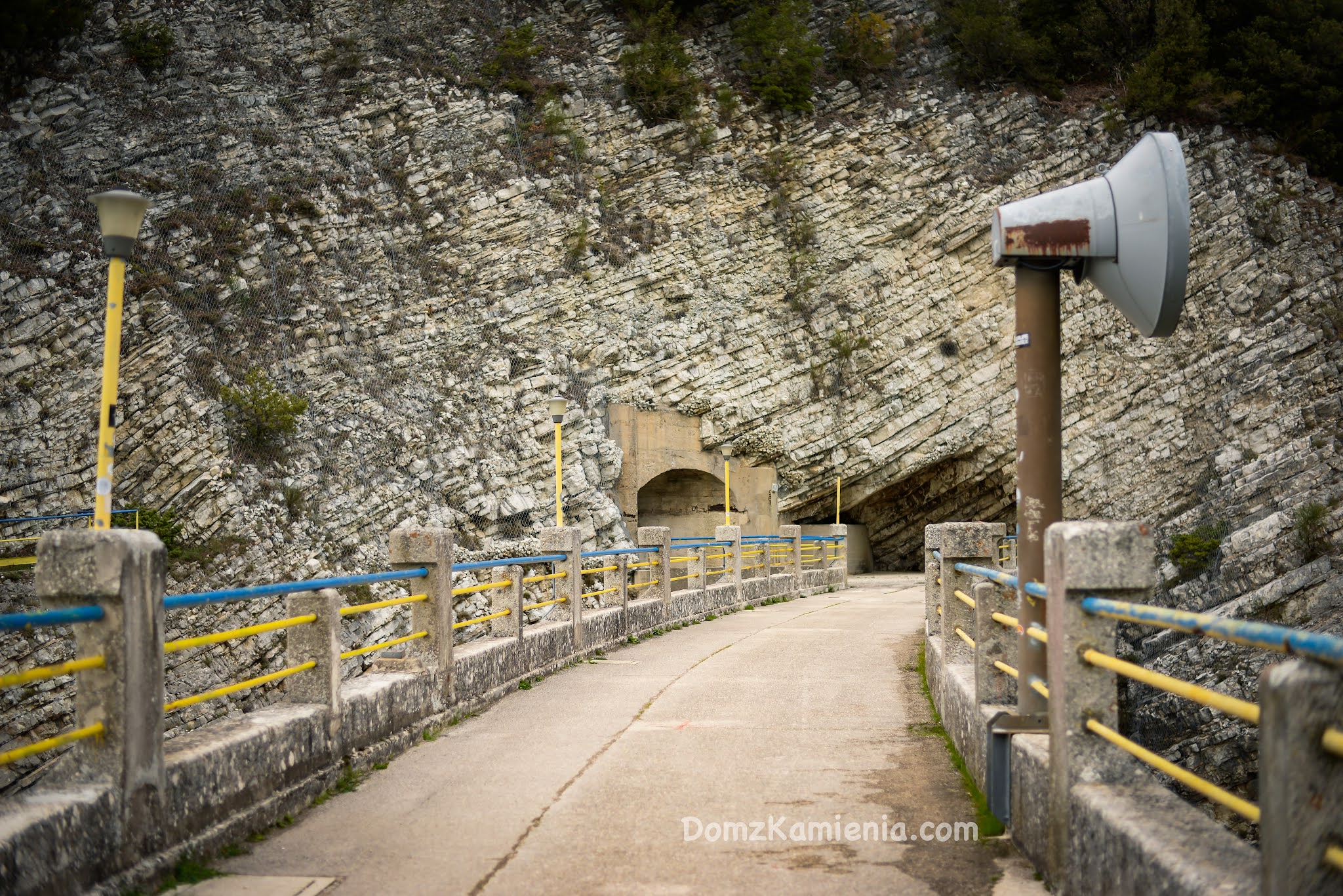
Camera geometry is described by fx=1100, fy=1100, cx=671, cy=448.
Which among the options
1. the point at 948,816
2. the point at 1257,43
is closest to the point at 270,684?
the point at 948,816

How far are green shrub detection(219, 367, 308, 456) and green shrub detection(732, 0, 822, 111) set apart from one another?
787 inches

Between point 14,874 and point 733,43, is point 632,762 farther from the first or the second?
point 733,43

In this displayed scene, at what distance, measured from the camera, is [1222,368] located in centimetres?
3272

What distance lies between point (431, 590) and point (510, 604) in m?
2.07

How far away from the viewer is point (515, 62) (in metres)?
34.9

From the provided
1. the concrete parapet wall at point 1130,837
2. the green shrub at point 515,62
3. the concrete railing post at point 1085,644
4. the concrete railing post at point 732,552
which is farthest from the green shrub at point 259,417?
the concrete railing post at point 1085,644

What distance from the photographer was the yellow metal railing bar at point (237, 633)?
4.75m

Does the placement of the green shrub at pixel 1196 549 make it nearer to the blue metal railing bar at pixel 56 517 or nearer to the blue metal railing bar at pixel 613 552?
the blue metal railing bar at pixel 613 552

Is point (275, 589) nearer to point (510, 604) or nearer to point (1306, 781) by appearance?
point (510, 604)

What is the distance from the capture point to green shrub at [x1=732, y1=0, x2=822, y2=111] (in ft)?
119

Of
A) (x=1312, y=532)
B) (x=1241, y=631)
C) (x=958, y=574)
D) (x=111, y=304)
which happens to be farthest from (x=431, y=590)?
(x=1312, y=532)

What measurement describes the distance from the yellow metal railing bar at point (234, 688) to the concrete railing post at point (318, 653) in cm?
6

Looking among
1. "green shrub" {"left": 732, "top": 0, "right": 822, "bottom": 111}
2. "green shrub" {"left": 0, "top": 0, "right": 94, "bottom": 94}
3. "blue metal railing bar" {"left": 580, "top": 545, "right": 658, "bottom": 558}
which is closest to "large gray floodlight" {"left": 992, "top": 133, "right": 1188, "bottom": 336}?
"blue metal railing bar" {"left": 580, "top": 545, "right": 658, "bottom": 558}

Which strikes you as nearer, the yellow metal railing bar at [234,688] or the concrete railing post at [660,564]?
the yellow metal railing bar at [234,688]
